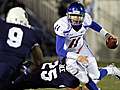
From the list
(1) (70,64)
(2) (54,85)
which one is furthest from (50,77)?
(1) (70,64)

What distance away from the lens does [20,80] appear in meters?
3.33

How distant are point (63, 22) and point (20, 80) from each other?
98cm

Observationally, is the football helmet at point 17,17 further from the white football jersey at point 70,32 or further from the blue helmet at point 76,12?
the blue helmet at point 76,12

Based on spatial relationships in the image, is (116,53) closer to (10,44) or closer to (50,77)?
(50,77)

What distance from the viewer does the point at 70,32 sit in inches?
119

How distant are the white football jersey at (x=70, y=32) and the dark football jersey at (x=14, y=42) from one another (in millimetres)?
393

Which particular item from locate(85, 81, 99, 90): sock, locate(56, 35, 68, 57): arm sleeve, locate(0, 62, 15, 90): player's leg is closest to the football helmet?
locate(56, 35, 68, 57): arm sleeve

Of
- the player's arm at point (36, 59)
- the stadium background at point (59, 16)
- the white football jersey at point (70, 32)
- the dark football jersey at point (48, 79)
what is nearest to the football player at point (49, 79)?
the dark football jersey at point (48, 79)

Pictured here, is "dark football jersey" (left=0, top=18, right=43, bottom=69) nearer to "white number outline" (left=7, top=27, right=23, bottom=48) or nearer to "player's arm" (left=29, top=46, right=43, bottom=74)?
"white number outline" (left=7, top=27, right=23, bottom=48)

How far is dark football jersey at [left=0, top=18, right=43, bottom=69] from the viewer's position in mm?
2559

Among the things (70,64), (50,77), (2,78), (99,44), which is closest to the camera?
(2,78)

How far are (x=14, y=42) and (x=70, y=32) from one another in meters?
0.74

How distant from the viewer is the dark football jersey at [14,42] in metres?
2.56

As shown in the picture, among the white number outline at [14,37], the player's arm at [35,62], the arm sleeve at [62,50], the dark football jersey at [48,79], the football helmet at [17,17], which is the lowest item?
the dark football jersey at [48,79]
